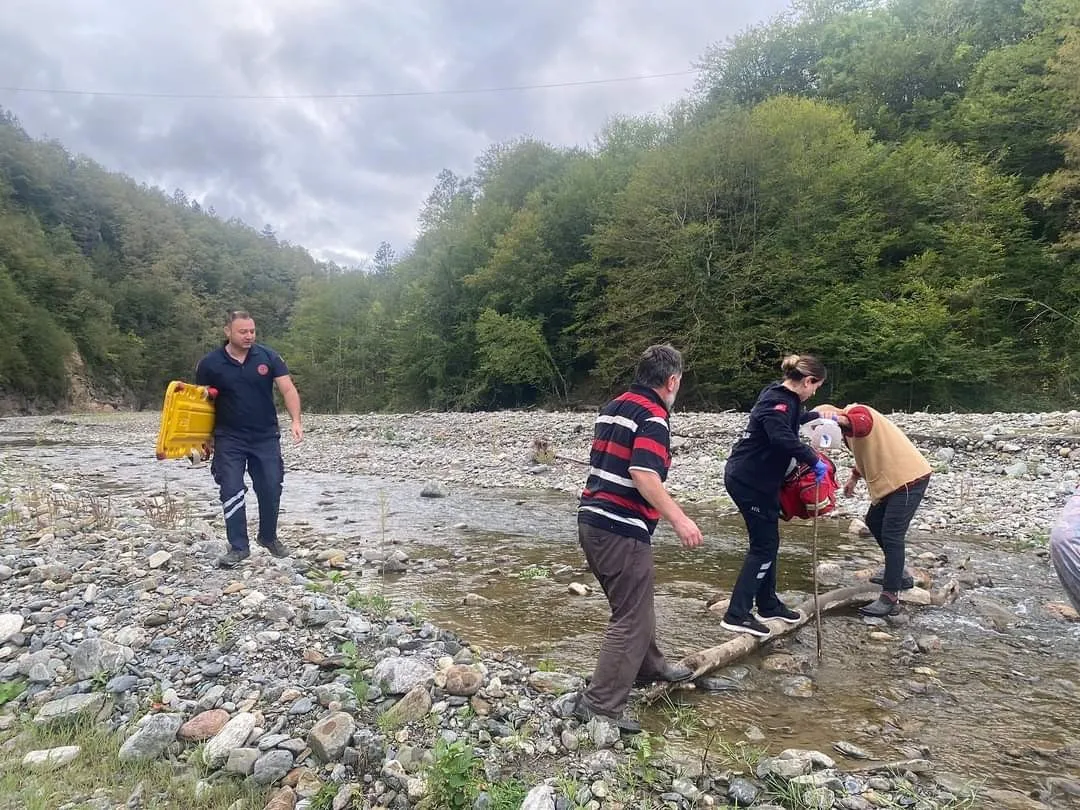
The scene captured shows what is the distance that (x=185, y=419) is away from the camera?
5754 millimetres

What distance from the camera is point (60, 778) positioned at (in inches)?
117

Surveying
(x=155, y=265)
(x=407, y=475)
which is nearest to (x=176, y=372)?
(x=155, y=265)

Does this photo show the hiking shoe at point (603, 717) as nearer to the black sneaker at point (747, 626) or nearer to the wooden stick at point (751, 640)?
the wooden stick at point (751, 640)

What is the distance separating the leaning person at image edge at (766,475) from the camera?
4.65 m

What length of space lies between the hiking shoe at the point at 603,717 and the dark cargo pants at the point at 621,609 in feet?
0.11

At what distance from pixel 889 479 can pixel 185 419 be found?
6.15 meters

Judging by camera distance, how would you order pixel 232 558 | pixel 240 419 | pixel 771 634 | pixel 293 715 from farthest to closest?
pixel 240 419
pixel 232 558
pixel 771 634
pixel 293 715

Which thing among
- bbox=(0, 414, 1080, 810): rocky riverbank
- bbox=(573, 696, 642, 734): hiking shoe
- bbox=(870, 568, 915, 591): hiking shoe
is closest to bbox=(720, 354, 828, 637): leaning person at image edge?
bbox=(870, 568, 915, 591): hiking shoe

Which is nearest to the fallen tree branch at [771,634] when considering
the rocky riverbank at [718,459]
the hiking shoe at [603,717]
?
the hiking shoe at [603,717]

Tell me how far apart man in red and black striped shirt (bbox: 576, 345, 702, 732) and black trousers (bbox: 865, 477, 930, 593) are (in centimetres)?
274

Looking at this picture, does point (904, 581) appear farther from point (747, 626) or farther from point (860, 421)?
point (747, 626)

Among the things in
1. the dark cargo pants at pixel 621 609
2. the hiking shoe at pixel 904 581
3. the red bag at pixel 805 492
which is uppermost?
the red bag at pixel 805 492

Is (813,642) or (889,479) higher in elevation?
(889,479)

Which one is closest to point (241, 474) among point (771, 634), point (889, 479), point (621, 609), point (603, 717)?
point (621, 609)
